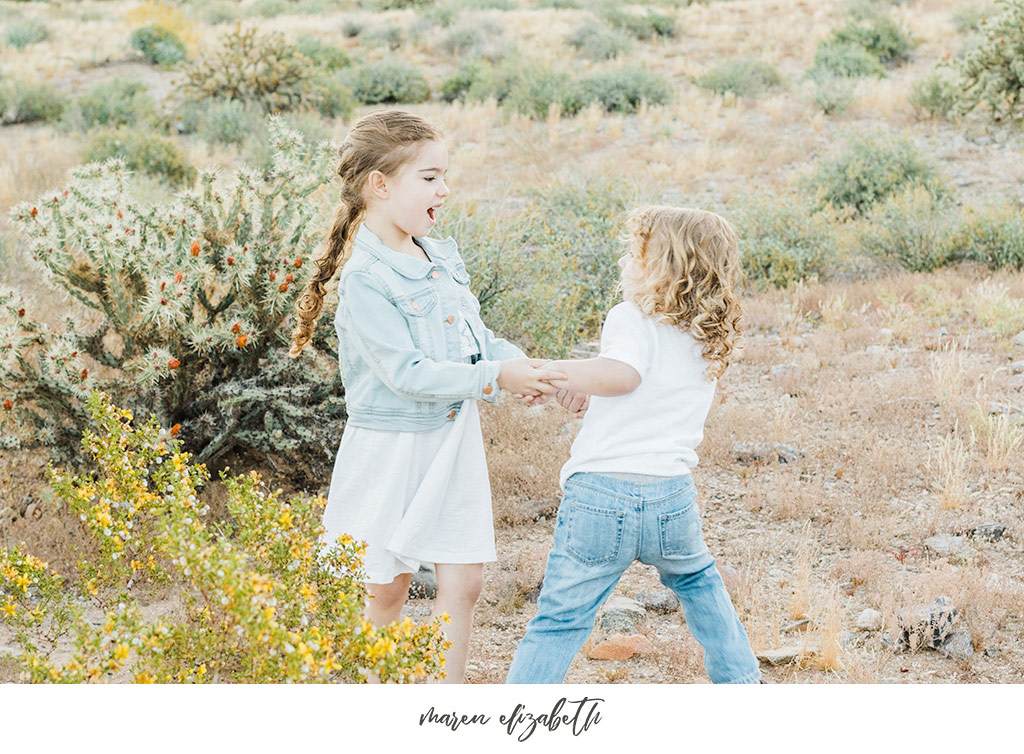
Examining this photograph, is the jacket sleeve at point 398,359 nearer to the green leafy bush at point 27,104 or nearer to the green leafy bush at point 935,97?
the green leafy bush at point 935,97

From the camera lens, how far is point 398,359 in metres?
2.64

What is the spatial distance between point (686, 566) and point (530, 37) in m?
20.3

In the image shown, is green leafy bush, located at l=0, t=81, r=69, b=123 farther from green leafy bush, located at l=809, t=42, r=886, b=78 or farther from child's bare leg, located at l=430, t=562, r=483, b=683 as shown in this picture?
child's bare leg, located at l=430, t=562, r=483, b=683

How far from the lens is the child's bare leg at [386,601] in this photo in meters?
2.83

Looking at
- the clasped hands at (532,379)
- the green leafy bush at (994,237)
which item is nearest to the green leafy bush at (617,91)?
the green leafy bush at (994,237)

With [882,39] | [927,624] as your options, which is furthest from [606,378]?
[882,39]

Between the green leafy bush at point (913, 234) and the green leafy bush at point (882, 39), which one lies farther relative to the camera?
the green leafy bush at point (882, 39)

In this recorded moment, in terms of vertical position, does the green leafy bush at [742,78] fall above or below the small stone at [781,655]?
above

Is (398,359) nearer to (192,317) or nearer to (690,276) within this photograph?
(690,276)

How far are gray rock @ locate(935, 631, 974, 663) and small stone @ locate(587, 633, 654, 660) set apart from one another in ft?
3.30

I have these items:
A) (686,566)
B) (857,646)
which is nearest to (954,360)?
(857,646)

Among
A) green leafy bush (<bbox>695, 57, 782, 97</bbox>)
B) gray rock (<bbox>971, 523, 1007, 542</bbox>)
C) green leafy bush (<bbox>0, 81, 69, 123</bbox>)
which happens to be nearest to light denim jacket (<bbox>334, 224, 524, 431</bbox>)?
gray rock (<bbox>971, 523, 1007, 542</bbox>)

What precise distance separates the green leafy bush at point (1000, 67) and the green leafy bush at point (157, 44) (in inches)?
589
